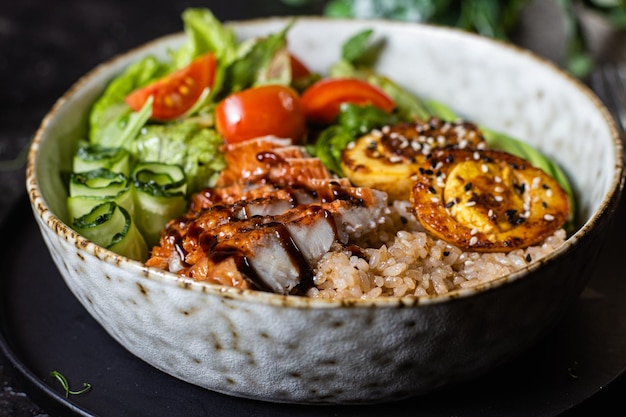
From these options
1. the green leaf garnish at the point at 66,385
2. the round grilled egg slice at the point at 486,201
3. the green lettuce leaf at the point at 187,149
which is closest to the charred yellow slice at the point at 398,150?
the round grilled egg slice at the point at 486,201

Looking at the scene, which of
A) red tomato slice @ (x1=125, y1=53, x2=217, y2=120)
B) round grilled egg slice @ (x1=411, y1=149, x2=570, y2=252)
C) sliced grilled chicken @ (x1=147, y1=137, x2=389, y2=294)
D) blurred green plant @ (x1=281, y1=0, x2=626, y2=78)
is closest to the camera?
sliced grilled chicken @ (x1=147, y1=137, x2=389, y2=294)

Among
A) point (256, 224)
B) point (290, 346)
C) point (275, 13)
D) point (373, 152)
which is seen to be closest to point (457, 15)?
point (275, 13)

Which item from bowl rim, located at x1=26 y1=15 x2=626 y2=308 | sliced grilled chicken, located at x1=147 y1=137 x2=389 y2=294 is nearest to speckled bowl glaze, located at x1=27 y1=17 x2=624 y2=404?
bowl rim, located at x1=26 y1=15 x2=626 y2=308

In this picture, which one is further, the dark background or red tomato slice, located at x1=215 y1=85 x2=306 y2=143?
the dark background

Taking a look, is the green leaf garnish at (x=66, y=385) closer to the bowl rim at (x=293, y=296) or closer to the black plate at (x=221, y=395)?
the black plate at (x=221, y=395)

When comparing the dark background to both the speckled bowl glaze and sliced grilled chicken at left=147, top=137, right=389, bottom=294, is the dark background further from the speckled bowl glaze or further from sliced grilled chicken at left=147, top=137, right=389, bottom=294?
the speckled bowl glaze
